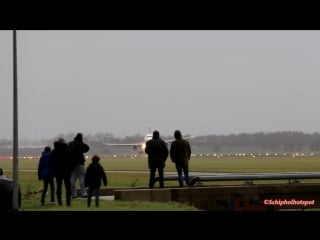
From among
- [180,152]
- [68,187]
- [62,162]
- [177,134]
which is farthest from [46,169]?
[180,152]

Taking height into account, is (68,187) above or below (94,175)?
below

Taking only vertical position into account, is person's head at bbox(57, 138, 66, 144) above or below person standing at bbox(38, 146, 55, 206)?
above

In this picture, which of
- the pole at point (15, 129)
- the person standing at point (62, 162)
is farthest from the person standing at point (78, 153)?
the pole at point (15, 129)

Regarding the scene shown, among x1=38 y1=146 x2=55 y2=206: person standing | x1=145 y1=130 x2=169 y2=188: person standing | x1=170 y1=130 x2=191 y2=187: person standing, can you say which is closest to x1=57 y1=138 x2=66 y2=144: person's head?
x1=38 y1=146 x2=55 y2=206: person standing

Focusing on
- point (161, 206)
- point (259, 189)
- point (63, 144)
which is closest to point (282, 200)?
point (259, 189)

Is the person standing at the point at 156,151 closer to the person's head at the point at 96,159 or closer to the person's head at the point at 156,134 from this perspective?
the person's head at the point at 156,134

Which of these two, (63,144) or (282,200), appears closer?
(63,144)

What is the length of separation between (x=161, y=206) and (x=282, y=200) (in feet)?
15.4

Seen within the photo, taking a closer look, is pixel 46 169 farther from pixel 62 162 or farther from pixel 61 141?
pixel 61 141

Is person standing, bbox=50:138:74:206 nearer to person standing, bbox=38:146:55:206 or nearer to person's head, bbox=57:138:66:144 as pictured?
person's head, bbox=57:138:66:144
